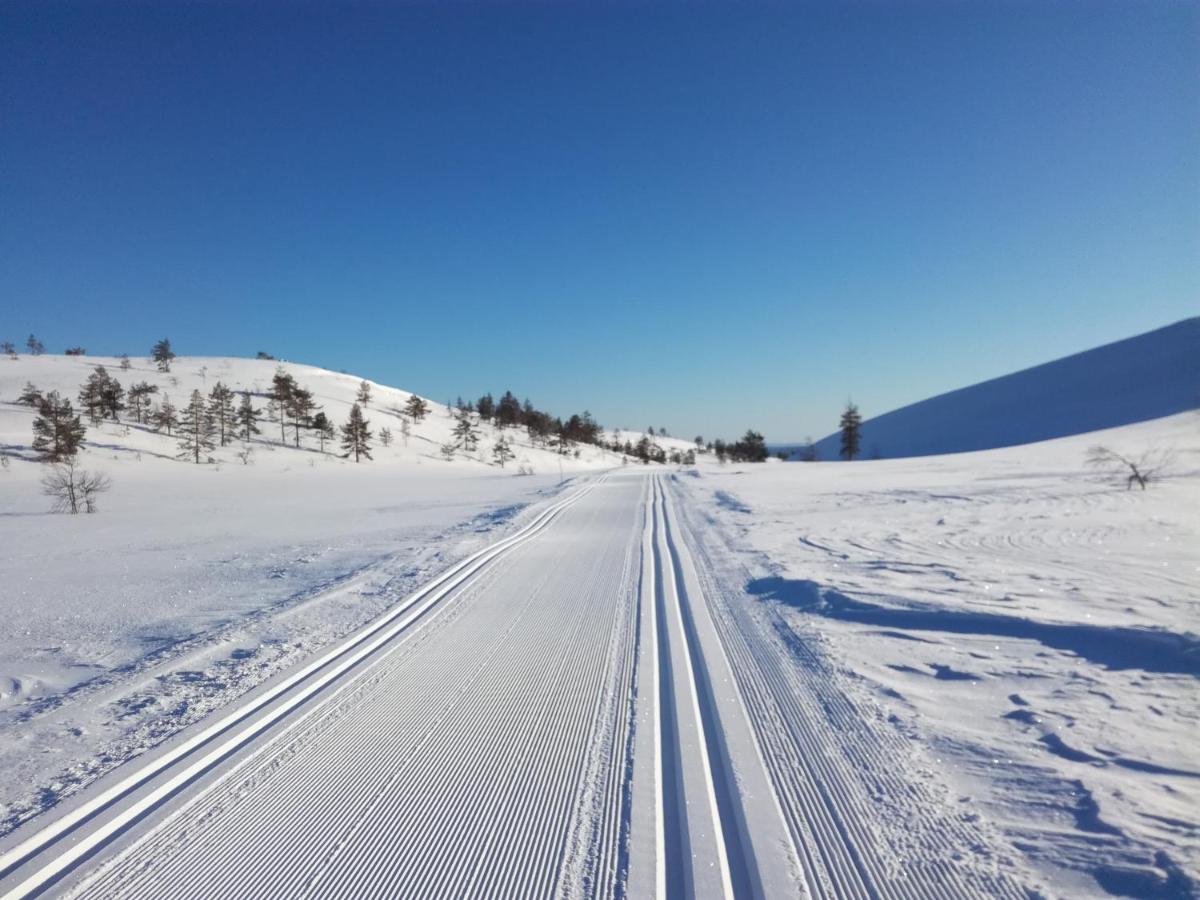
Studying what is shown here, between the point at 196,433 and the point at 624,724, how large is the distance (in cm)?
5600

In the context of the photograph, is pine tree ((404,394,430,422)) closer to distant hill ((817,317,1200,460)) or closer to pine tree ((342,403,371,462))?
pine tree ((342,403,371,462))

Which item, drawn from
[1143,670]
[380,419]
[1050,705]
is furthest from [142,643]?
[380,419]

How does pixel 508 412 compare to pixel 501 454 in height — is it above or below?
above

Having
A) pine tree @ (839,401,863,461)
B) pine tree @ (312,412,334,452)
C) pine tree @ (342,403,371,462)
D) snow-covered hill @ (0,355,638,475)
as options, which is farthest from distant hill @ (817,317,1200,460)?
pine tree @ (312,412,334,452)

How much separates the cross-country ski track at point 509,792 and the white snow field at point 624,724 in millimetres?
21

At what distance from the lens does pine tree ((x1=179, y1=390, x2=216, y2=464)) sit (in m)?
46.8

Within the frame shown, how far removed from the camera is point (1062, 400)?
2579 inches

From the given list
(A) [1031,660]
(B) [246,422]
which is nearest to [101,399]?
(B) [246,422]

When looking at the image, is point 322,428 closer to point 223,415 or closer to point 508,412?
point 223,415

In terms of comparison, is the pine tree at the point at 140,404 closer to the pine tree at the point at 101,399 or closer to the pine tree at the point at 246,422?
the pine tree at the point at 101,399

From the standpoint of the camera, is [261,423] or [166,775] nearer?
[166,775]

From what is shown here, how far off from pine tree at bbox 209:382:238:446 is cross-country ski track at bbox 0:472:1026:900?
6083 cm

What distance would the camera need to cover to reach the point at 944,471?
27188 mm

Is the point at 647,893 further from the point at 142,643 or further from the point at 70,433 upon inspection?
the point at 70,433
